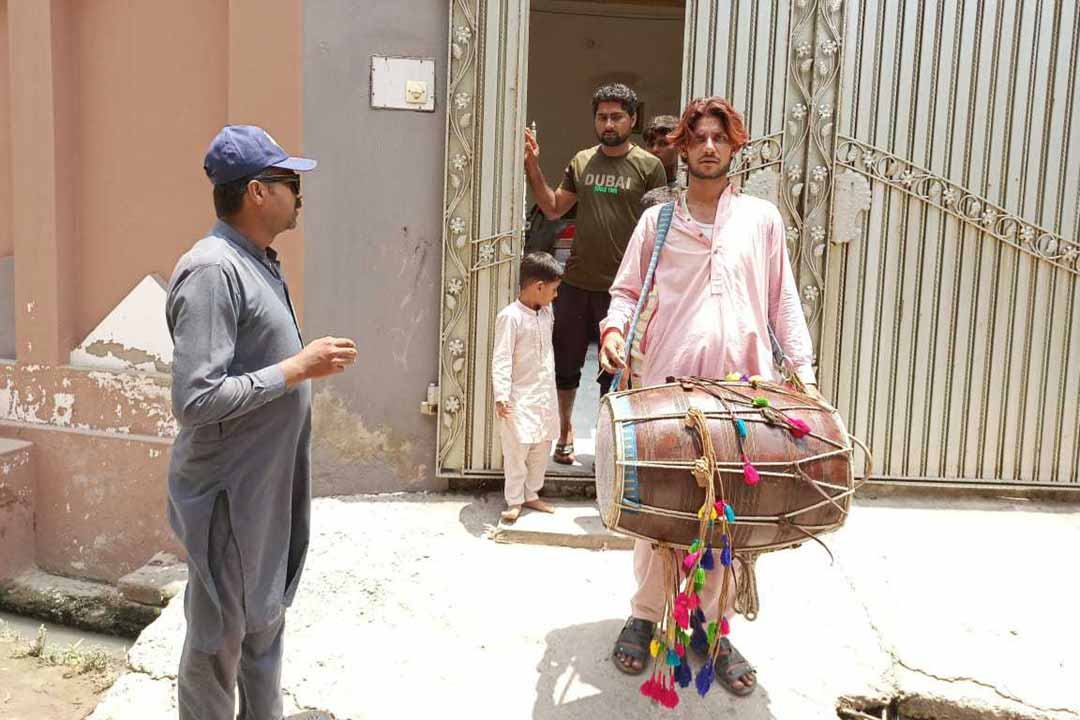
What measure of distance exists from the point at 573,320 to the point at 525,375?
2.12 feet

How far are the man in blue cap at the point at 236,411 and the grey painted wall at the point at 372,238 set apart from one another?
85.8 inches

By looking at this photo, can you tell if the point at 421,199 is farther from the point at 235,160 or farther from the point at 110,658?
the point at 110,658

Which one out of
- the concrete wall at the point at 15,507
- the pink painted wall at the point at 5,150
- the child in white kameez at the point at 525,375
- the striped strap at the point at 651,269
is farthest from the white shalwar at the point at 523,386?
the pink painted wall at the point at 5,150

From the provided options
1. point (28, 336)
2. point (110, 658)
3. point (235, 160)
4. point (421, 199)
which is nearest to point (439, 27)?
point (421, 199)

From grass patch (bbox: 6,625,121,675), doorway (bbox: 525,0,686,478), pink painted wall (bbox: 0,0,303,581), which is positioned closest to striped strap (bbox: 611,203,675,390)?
pink painted wall (bbox: 0,0,303,581)

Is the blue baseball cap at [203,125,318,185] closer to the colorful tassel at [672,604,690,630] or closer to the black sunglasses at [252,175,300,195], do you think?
the black sunglasses at [252,175,300,195]

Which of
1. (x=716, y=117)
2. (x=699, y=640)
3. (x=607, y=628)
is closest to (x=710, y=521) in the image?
(x=699, y=640)

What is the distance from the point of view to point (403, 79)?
4.66 meters

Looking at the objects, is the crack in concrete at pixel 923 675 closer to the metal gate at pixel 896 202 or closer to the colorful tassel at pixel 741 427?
the colorful tassel at pixel 741 427

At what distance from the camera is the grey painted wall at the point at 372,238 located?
4.64m

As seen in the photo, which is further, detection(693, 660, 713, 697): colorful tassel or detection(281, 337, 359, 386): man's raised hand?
detection(693, 660, 713, 697): colorful tassel

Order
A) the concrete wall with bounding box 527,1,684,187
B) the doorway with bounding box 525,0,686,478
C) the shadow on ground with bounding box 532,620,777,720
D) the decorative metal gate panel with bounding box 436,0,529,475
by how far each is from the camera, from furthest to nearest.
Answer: the concrete wall with bounding box 527,1,684,187, the doorway with bounding box 525,0,686,478, the decorative metal gate panel with bounding box 436,0,529,475, the shadow on ground with bounding box 532,620,777,720

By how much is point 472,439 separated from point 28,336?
2.79 meters

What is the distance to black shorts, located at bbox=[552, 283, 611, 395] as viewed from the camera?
4984mm
